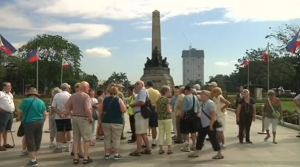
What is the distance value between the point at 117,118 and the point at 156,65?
137 feet

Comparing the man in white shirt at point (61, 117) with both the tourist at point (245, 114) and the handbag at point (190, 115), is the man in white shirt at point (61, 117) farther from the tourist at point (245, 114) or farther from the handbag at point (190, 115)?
the tourist at point (245, 114)

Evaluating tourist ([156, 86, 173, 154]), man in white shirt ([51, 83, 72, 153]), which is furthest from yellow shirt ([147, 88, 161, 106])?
man in white shirt ([51, 83, 72, 153])

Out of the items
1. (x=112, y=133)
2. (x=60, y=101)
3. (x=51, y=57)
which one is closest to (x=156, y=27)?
(x=51, y=57)

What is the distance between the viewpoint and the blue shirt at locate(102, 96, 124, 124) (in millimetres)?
8375

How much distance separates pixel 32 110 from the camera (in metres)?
7.84

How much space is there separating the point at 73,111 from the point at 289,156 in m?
5.01

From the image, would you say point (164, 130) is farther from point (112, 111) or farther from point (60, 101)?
point (60, 101)

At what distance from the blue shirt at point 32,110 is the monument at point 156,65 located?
40.4 m

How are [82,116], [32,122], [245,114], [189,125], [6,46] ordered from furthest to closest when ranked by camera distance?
1. [6,46]
2. [245,114]
3. [189,125]
4. [82,116]
5. [32,122]

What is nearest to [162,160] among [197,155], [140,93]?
[197,155]

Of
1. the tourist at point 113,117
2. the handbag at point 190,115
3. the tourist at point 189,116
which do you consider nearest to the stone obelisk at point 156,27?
the tourist at point 189,116

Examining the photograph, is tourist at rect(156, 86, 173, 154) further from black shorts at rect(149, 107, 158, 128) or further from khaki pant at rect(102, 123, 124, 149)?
khaki pant at rect(102, 123, 124, 149)

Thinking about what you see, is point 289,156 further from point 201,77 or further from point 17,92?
point 201,77

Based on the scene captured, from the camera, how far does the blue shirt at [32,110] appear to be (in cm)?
781
